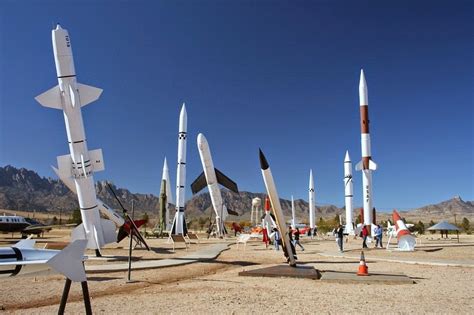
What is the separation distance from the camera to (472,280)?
11094mm

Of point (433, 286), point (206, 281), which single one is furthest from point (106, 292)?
point (433, 286)

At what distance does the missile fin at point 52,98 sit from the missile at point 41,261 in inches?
420

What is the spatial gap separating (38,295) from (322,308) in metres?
6.63

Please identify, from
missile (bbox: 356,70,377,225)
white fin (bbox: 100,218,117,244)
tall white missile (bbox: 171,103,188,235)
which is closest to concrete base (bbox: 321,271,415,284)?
white fin (bbox: 100,218,117,244)

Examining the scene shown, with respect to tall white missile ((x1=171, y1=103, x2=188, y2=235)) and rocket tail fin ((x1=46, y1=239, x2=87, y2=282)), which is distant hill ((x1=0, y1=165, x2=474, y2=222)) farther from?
rocket tail fin ((x1=46, y1=239, x2=87, y2=282))

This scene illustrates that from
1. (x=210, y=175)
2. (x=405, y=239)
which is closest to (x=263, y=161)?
(x=405, y=239)

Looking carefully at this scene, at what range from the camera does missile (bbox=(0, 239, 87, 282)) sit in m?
5.68

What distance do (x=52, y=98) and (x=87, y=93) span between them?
1.43 m

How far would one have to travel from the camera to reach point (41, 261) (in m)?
6.43

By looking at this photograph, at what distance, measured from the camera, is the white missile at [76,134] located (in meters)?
17.1

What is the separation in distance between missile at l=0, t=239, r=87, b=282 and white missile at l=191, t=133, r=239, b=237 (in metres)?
30.0

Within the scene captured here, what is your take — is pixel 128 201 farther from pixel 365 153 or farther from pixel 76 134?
pixel 76 134

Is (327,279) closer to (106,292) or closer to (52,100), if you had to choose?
(106,292)

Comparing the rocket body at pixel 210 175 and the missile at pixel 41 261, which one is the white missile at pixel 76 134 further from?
the rocket body at pixel 210 175
